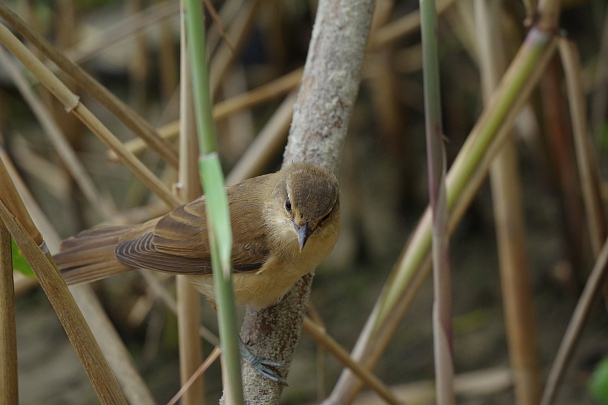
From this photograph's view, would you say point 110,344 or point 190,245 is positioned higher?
point 190,245

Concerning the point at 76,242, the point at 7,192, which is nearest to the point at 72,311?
the point at 7,192

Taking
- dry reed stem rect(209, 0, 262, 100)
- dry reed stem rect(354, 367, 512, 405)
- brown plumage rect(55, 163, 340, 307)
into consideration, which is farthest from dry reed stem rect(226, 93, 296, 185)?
dry reed stem rect(354, 367, 512, 405)

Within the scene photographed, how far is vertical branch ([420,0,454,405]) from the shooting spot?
59.3 inches

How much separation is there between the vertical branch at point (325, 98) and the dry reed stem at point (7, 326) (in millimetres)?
685

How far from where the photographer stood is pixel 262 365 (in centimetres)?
190

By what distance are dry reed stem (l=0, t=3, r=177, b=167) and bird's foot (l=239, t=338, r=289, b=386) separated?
0.68 metres

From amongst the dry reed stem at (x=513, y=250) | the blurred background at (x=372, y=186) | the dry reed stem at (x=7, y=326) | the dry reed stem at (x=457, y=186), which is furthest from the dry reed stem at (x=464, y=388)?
the dry reed stem at (x=7, y=326)

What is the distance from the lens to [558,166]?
3.63 metres

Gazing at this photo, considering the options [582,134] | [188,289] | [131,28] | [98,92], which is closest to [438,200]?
[188,289]

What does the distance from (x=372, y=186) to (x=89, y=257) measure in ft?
9.68

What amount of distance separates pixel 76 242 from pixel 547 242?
10.2ft

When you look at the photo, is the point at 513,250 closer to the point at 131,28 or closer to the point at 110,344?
the point at 110,344

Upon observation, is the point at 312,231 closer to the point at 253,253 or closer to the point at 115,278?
the point at 253,253

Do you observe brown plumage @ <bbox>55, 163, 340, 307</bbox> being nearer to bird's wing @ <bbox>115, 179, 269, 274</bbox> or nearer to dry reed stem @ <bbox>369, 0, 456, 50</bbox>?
bird's wing @ <bbox>115, 179, 269, 274</bbox>
